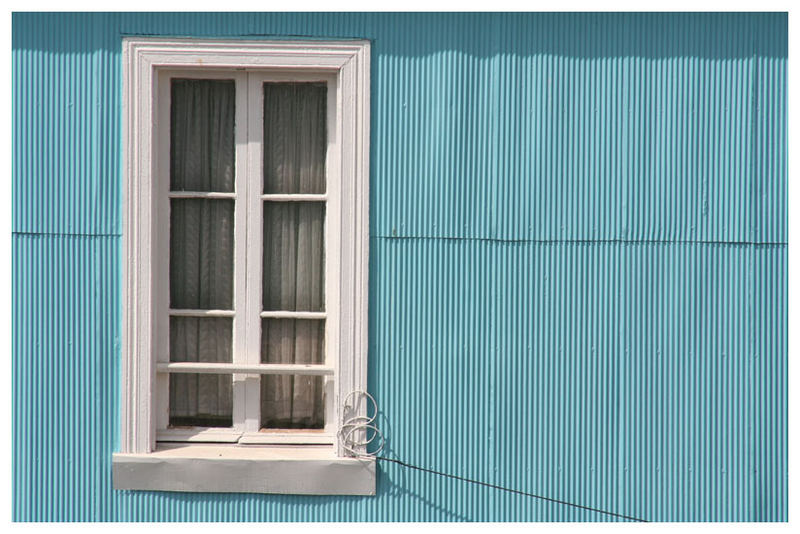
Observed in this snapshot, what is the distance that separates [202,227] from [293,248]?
1.92ft

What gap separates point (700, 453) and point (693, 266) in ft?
3.78

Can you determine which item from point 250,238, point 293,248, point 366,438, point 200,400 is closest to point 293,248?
point 293,248

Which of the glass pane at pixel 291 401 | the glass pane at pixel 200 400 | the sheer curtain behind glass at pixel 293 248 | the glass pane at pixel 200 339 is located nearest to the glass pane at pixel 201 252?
the glass pane at pixel 200 339

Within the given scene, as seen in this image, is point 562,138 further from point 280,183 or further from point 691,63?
point 280,183

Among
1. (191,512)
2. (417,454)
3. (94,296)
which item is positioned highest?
(94,296)

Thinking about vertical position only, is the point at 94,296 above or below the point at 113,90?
below

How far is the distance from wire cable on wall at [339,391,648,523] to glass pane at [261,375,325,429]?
10.9 inches

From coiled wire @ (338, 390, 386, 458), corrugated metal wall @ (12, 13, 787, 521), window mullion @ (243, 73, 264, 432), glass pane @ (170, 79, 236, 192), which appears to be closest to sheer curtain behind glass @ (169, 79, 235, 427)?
glass pane @ (170, 79, 236, 192)

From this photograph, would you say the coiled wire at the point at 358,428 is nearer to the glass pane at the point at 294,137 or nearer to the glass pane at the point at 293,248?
the glass pane at the point at 293,248

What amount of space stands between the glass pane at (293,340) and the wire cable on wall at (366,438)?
37 cm

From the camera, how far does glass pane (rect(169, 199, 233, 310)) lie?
475 cm

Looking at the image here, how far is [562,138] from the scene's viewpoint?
15.0 feet

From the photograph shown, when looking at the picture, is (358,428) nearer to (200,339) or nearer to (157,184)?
(200,339)

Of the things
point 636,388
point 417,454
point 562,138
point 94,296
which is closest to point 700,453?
point 636,388
